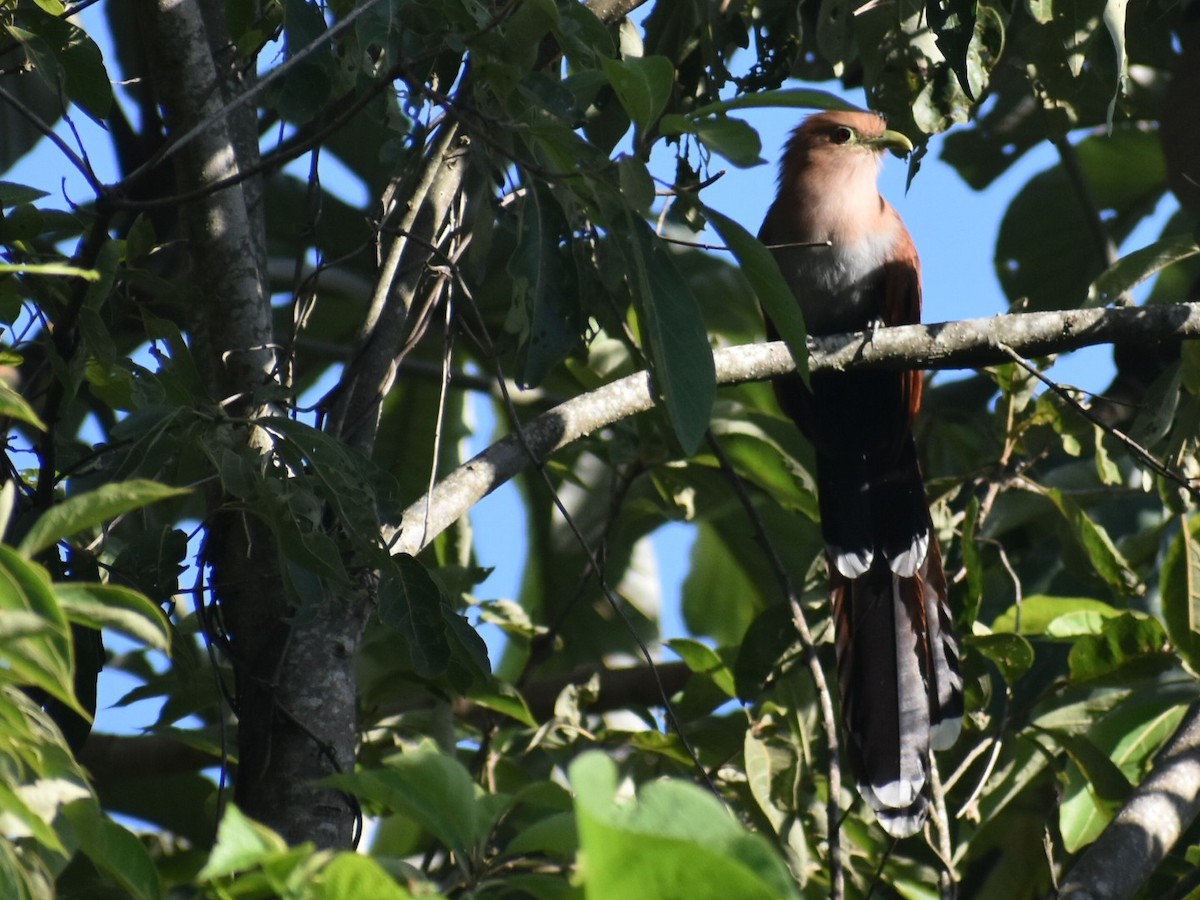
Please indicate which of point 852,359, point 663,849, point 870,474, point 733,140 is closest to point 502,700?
point 852,359

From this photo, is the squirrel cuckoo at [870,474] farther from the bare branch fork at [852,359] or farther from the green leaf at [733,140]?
the green leaf at [733,140]

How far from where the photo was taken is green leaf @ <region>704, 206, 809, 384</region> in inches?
67.9

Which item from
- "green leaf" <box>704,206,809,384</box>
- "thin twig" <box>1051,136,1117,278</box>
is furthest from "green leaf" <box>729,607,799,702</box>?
"thin twig" <box>1051,136,1117,278</box>

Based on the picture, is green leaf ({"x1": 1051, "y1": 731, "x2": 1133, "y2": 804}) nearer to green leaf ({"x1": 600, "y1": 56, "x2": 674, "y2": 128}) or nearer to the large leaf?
green leaf ({"x1": 600, "y1": 56, "x2": 674, "y2": 128})

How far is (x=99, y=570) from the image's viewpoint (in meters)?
→ 2.28

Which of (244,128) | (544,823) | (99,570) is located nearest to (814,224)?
(244,128)

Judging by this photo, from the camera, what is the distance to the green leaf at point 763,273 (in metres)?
1.72

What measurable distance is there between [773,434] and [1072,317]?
124 cm

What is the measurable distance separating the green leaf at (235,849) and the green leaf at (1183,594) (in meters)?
2.28

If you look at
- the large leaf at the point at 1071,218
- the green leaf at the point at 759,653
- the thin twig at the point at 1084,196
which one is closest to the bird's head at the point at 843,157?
the thin twig at the point at 1084,196

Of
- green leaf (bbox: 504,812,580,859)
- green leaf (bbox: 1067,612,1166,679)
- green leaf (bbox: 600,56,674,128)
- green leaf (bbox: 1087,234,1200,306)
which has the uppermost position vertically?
green leaf (bbox: 600,56,674,128)

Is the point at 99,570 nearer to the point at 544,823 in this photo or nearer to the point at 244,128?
the point at 244,128

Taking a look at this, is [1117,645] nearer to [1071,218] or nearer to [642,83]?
[642,83]

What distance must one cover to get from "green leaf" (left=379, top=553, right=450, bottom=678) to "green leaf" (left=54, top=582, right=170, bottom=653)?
904 mm
